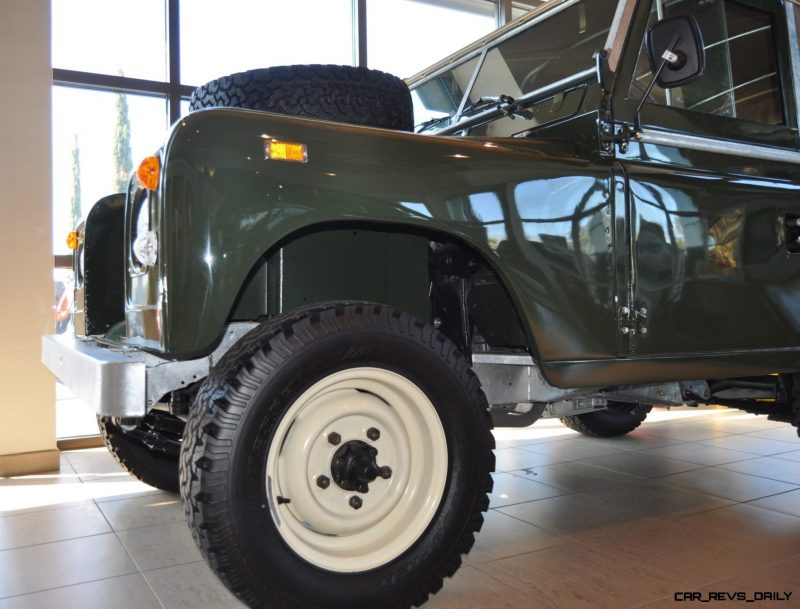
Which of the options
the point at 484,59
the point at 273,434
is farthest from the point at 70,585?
the point at 484,59

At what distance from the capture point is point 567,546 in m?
2.63

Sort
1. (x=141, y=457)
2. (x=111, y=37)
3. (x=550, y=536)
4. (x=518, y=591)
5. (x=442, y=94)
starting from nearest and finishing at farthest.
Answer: (x=518, y=591) → (x=550, y=536) → (x=141, y=457) → (x=442, y=94) → (x=111, y=37)

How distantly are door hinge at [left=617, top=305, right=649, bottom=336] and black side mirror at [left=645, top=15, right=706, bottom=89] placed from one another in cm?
77

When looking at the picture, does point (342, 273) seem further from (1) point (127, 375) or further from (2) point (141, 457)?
(2) point (141, 457)

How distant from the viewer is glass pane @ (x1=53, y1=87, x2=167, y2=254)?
491 cm

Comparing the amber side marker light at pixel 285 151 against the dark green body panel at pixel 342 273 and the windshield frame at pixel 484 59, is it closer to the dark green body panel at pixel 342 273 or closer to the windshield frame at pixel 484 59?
the dark green body panel at pixel 342 273

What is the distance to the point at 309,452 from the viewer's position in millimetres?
1991

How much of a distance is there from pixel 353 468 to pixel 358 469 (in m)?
0.01

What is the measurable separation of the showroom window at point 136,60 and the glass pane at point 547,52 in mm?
1236

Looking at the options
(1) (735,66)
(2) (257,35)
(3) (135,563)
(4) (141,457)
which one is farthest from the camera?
(2) (257,35)

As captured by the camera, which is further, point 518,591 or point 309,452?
point 518,591

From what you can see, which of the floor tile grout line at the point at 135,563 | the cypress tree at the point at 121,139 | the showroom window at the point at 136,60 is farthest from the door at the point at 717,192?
the cypress tree at the point at 121,139

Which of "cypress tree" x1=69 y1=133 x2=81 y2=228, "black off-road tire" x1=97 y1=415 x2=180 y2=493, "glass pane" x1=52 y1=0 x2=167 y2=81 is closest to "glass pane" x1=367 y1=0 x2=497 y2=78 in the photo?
"glass pane" x1=52 y1=0 x2=167 y2=81

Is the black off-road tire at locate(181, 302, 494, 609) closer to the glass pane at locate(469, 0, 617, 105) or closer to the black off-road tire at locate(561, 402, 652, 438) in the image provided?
the glass pane at locate(469, 0, 617, 105)
